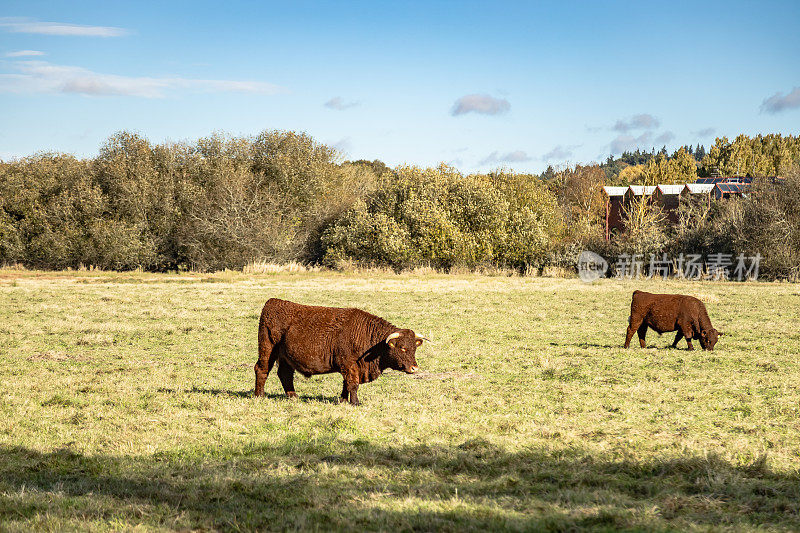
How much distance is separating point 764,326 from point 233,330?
56.1 ft

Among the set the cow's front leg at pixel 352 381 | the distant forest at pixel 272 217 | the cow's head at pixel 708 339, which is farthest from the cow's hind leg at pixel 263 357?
Result: the distant forest at pixel 272 217

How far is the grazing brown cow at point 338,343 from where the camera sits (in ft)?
37.6

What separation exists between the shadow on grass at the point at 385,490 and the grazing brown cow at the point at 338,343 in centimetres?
218

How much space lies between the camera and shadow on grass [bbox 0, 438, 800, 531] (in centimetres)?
Result: 645

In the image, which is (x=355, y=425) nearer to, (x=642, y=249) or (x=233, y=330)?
(x=233, y=330)

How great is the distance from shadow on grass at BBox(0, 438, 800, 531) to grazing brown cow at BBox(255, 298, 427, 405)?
7.16 feet

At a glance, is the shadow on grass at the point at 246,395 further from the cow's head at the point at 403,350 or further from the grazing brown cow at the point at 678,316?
the grazing brown cow at the point at 678,316

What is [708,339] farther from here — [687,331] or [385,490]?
[385,490]

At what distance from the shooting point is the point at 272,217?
175ft

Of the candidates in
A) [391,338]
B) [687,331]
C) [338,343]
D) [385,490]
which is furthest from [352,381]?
[687,331]

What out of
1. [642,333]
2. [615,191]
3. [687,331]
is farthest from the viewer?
[615,191]

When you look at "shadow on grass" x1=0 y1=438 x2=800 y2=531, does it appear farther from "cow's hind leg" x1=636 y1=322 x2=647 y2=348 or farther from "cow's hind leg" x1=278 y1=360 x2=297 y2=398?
"cow's hind leg" x1=636 y1=322 x2=647 y2=348

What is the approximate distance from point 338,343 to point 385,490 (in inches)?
173

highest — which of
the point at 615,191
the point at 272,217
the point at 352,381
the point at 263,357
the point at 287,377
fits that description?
the point at 615,191
